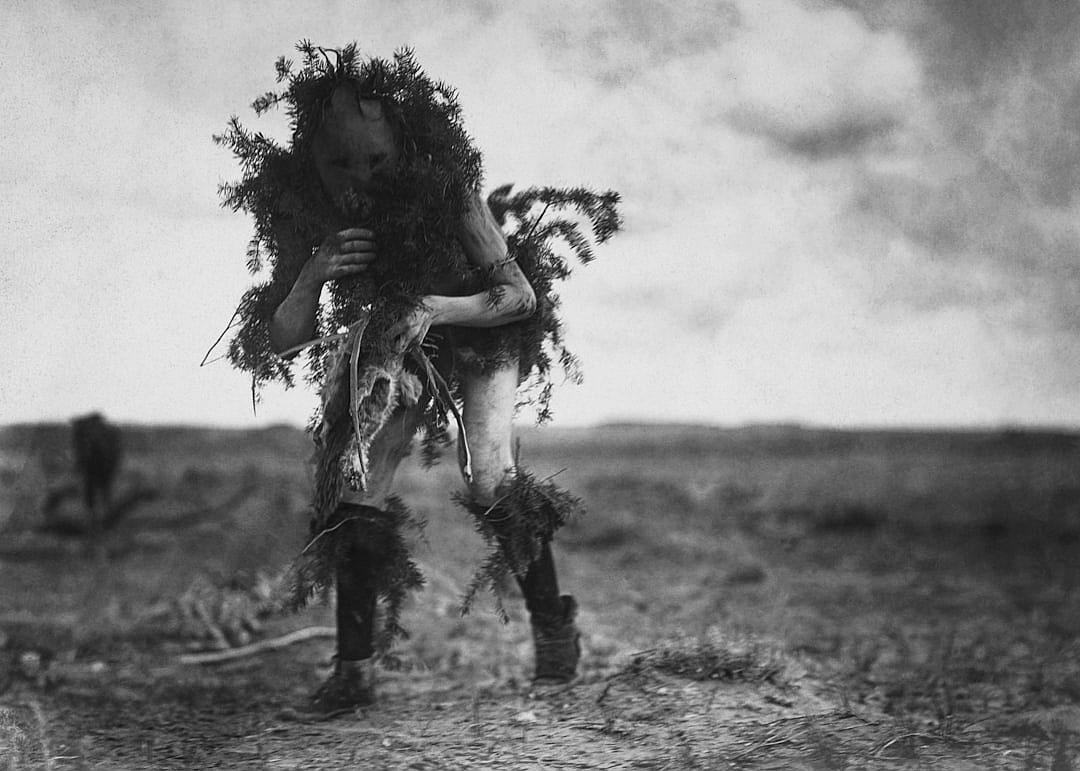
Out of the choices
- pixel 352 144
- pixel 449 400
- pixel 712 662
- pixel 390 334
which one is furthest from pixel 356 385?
pixel 712 662

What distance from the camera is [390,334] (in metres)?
2.87

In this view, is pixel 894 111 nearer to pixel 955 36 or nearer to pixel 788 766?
pixel 955 36

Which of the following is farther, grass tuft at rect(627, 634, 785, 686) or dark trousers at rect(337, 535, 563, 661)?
grass tuft at rect(627, 634, 785, 686)

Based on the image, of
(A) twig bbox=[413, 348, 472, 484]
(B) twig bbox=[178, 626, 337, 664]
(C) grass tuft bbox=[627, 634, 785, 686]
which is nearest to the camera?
(A) twig bbox=[413, 348, 472, 484]

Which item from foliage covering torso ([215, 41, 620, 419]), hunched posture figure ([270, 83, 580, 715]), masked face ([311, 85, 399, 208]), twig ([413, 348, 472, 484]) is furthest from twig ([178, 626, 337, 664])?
masked face ([311, 85, 399, 208])

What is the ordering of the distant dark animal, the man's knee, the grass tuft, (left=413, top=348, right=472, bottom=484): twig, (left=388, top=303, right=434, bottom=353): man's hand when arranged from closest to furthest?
(left=388, top=303, right=434, bottom=353): man's hand → (left=413, top=348, right=472, bottom=484): twig → the man's knee → the grass tuft → the distant dark animal

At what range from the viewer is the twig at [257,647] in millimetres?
4227

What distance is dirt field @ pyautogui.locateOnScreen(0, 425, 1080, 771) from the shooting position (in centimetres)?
277

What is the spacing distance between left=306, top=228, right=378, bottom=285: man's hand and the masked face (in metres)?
0.12

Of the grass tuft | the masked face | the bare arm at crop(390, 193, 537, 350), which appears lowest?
the grass tuft

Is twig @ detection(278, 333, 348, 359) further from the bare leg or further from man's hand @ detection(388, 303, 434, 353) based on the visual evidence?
the bare leg

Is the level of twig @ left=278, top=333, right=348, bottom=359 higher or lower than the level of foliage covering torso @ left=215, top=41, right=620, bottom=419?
lower

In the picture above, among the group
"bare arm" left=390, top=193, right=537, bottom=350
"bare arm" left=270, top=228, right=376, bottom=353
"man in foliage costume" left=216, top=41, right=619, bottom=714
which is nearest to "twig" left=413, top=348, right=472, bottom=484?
"man in foliage costume" left=216, top=41, right=619, bottom=714

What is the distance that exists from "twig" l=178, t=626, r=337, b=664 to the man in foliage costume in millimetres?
1218
